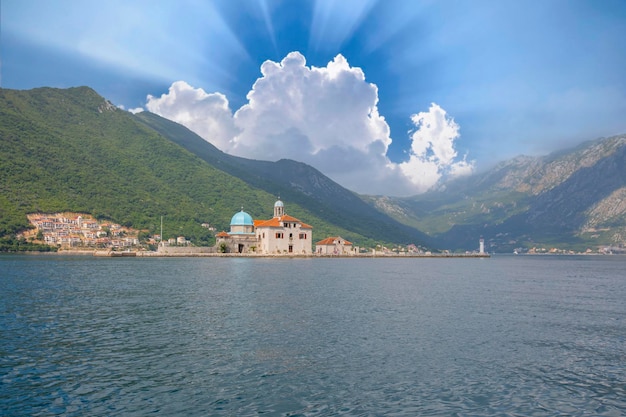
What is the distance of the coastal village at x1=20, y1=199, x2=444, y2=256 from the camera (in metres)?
137

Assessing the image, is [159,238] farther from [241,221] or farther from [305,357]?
[305,357]

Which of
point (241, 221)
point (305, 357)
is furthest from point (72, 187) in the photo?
point (305, 357)

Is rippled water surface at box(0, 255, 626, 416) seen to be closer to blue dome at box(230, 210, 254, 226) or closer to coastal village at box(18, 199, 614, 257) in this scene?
coastal village at box(18, 199, 614, 257)

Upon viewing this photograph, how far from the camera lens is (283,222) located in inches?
5817

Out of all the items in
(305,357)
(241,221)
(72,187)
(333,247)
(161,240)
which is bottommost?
(305,357)

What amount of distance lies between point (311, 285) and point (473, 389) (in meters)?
35.9

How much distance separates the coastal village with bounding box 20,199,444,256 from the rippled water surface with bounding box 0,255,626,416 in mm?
106064

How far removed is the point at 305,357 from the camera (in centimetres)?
2016

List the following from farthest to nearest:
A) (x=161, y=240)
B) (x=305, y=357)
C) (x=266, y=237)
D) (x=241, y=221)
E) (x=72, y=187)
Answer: (x=72, y=187) → (x=241, y=221) → (x=161, y=240) → (x=266, y=237) → (x=305, y=357)

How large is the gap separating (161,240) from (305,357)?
448 feet

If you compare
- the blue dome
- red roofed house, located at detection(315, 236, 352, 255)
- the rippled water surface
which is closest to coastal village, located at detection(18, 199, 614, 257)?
the blue dome

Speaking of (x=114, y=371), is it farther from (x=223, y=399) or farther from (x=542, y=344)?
(x=542, y=344)

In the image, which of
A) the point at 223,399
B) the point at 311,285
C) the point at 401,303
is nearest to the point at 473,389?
the point at 223,399

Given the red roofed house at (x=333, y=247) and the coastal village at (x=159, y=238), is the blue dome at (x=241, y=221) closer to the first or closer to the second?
the coastal village at (x=159, y=238)
